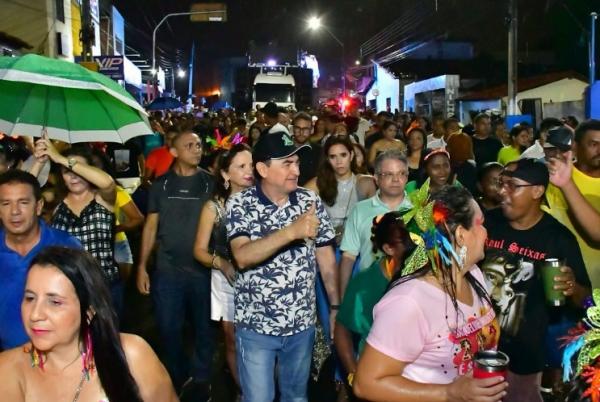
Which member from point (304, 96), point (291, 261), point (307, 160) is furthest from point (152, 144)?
point (304, 96)

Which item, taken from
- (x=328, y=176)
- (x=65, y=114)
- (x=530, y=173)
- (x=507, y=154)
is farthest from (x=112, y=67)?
(x=530, y=173)

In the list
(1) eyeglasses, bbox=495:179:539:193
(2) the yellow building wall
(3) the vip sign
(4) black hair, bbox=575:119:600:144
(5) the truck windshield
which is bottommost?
(1) eyeglasses, bbox=495:179:539:193

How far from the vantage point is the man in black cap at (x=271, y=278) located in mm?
4297

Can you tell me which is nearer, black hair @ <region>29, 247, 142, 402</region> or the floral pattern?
black hair @ <region>29, 247, 142, 402</region>

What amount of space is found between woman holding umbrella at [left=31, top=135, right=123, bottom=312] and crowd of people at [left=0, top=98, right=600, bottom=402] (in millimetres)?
15

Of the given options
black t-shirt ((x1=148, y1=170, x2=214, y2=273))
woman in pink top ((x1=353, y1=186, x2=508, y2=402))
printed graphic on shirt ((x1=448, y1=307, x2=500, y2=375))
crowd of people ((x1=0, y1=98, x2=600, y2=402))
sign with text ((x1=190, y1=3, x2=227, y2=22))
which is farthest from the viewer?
sign with text ((x1=190, y1=3, x2=227, y2=22))

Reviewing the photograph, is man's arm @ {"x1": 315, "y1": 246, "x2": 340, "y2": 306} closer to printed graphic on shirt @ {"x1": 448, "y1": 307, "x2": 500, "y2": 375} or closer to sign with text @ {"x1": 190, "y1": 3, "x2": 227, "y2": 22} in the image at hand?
printed graphic on shirt @ {"x1": 448, "y1": 307, "x2": 500, "y2": 375}

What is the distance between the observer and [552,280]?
3.89m

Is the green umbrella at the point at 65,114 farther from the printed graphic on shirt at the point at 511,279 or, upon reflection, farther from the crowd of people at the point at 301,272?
the printed graphic on shirt at the point at 511,279

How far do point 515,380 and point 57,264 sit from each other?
2.97 m

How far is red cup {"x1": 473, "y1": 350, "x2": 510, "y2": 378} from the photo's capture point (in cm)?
263

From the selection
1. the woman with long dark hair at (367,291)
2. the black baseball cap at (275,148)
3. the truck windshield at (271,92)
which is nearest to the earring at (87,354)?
the woman with long dark hair at (367,291)

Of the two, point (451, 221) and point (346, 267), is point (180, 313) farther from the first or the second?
point (451, 221)

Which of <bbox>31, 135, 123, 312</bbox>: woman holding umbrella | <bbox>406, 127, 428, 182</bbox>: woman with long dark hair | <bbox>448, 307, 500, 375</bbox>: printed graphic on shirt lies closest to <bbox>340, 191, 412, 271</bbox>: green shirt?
<bbox>31, 135, 123, 312</bbox>: woman holding umbrella
